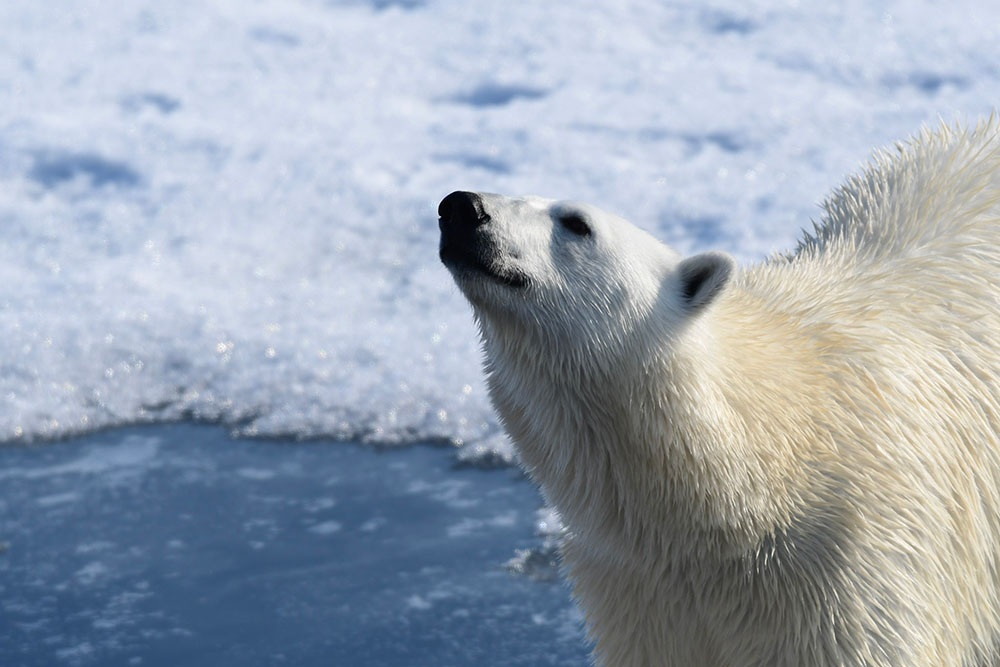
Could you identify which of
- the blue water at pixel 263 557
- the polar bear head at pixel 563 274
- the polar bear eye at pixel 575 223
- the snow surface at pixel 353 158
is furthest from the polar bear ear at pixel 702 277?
the snow surface at pixel 353 158

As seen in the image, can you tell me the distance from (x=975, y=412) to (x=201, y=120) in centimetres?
620

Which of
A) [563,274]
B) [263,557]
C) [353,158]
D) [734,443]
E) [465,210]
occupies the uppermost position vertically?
[465,210]

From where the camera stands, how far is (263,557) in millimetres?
3844

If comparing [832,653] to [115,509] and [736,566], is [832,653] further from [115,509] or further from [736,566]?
[115,509]

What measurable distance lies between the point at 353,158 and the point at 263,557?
3795 millimetres

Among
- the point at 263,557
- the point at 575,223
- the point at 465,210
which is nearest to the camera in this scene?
the point at 465,210

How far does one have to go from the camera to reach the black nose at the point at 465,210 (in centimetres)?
220

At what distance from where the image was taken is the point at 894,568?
7.63 feet

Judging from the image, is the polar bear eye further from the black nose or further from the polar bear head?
the black nose

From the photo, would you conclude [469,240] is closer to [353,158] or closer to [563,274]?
[563,274]

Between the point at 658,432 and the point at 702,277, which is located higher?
the point at 702,277

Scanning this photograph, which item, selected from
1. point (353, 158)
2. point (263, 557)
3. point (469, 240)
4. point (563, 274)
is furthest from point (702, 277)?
point (353, 158)

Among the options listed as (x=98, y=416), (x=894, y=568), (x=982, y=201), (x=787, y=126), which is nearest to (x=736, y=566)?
(x=894, y=568)

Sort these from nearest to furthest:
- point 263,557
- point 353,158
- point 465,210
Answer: point 465,210 → point 263,557 → point 353,158
